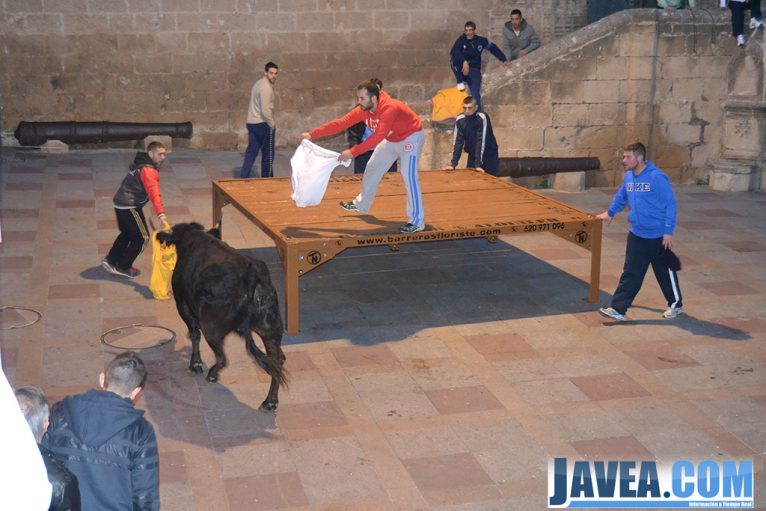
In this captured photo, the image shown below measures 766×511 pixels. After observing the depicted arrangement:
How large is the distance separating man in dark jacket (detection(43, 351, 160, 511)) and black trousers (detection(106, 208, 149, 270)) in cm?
632

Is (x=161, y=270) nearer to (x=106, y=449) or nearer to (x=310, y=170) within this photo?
(x=310, y=170)

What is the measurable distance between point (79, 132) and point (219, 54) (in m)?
2.91

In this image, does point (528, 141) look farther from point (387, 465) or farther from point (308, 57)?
point (387, 465)

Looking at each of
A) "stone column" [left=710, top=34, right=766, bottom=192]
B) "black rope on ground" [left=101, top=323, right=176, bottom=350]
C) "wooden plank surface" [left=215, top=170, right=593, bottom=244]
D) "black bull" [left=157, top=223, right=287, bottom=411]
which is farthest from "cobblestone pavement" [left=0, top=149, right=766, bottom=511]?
"stone column" [left=710, top=34, right=766, bottom=192]

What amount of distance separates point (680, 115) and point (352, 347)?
10.1 meters

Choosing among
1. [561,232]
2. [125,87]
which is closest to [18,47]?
[125,87]

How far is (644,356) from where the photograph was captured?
9.09 m

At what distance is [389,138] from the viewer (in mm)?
10242

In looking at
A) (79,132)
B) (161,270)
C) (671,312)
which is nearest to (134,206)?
(161,270)

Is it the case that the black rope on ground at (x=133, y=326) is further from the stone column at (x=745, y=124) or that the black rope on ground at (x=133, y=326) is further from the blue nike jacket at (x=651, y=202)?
the stone column at (x=745, y=124)

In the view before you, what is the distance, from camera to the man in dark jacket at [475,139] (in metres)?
13.2

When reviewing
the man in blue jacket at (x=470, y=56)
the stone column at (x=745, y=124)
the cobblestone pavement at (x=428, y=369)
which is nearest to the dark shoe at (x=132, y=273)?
the cobblestone pavement at (x=428, y=369)

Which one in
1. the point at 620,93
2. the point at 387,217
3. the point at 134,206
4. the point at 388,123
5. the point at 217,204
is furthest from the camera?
the point at 620,93

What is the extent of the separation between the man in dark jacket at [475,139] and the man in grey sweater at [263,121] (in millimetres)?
3156
